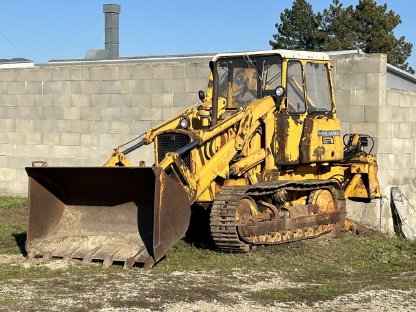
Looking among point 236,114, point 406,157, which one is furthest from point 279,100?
point 406,157

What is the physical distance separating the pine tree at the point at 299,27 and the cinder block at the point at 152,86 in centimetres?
3121

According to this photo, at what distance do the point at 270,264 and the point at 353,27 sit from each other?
115 feet

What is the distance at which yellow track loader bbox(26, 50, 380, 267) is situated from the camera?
959 cm

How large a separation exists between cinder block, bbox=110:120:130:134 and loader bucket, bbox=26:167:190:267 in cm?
552

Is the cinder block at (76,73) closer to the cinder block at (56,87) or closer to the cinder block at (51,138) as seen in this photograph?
the cinder block at (56,87)

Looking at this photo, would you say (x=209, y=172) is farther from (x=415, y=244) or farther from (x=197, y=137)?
(x=415, y=244)

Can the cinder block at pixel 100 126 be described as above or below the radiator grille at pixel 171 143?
above

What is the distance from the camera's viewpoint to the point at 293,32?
153ft

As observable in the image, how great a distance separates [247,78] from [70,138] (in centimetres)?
633

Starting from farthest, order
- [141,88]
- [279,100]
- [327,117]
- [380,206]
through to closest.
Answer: [141,88], [380,206], [327,117], [279,100]

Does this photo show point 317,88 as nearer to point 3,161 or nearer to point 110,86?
point 110,86

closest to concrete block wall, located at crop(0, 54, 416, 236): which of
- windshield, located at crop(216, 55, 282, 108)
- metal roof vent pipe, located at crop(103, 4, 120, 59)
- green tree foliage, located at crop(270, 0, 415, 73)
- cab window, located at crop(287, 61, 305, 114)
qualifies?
cab window, located at crop(287, 61, 305, 114)

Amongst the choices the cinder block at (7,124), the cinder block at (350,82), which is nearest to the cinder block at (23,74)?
the cinder block at (7,124)

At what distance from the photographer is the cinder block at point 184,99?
49.3 feet
